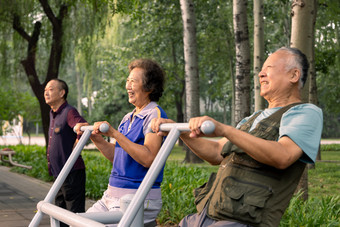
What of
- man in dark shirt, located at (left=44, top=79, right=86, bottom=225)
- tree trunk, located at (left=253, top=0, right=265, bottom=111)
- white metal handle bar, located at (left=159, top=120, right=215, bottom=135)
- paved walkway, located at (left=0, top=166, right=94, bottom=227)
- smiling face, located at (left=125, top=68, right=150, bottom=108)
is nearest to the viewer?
white metal handle bar, located at (left=159, top=120, right=215, bottom=135)

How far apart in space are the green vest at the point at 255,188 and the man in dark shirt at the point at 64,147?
2.84 metres

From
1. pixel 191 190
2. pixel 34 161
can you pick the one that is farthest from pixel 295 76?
pixel 34 161

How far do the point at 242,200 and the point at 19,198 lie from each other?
728 cm

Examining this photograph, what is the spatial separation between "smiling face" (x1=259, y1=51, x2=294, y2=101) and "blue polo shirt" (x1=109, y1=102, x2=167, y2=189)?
3.00 ft

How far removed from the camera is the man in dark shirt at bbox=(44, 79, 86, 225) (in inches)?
190

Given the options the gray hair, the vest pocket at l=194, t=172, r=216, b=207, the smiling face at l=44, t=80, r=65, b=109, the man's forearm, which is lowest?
the vest pocket at l=194, t=172, r=216, b=207

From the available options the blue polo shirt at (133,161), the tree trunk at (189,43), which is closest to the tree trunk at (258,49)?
the tree trunk at (189,43)

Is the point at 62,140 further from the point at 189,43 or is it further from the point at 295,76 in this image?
the point at 189,43

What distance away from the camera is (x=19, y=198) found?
870 centimetres

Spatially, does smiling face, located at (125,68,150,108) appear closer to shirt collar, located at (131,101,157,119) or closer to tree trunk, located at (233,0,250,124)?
shirt collar, located at (131,101,157,119)

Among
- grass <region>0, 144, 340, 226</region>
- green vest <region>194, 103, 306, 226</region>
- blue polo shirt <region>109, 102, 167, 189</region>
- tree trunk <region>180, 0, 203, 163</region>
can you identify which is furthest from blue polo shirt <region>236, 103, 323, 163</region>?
tree trunk <region>180, 0, 203, 163</region>

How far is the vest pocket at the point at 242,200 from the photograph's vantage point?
6.72ft

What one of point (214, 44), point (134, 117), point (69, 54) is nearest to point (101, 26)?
point (69, 54)

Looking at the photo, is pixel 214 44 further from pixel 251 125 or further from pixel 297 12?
pixel 251 125
